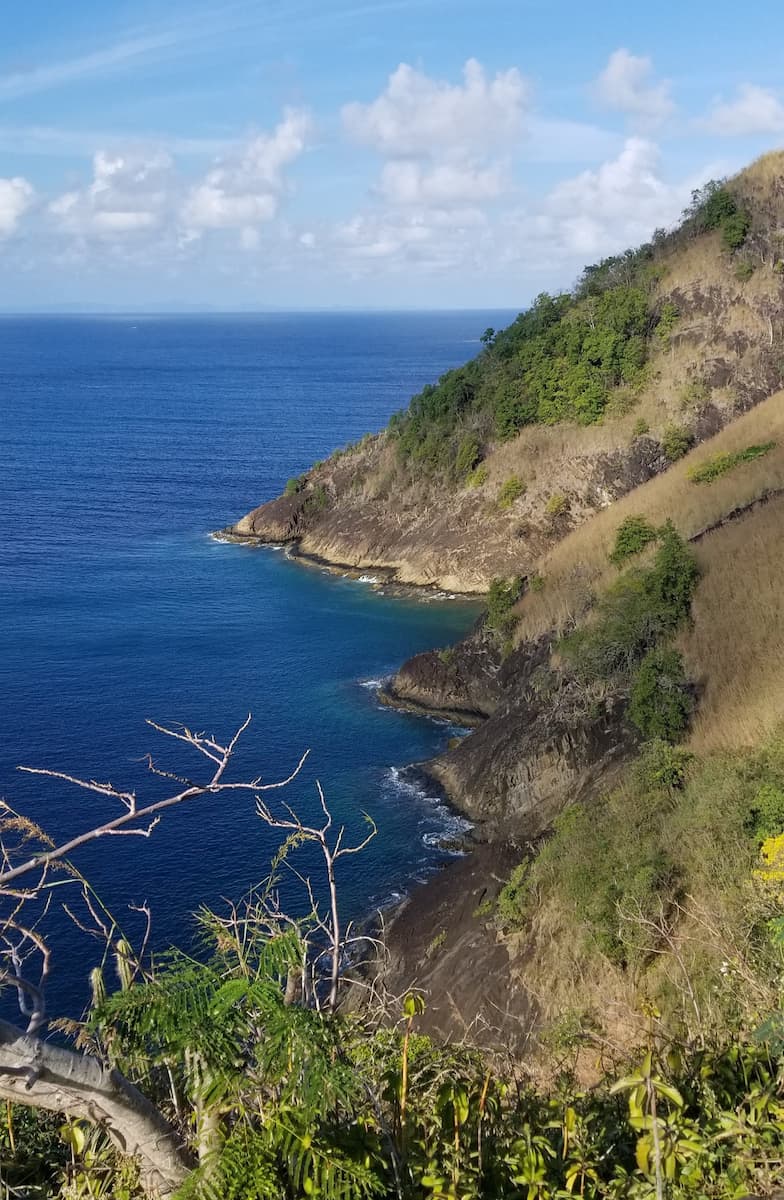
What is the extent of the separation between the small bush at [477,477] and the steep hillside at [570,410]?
0.13 meters

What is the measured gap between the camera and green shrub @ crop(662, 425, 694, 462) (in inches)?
2557

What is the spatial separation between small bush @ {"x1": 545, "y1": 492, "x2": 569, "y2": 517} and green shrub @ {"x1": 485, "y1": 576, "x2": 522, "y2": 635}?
1771cm

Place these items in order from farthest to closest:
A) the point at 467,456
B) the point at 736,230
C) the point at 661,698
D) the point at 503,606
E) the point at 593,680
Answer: the point at 736,230
the point at 467,456
the point at 503,606
the point at 593,680
the point at 661,698

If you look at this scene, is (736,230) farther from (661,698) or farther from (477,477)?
(661,698)

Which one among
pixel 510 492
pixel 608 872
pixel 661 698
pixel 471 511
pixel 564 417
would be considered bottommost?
pixel 608 872

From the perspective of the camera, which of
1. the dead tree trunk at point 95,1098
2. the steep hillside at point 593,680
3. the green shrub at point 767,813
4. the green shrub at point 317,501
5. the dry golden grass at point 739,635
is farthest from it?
the green shrub at point 317,501

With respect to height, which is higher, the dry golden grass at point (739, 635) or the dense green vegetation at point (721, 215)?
the dense green vegetation at point (721, 215)

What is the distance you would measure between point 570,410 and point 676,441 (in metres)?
7.79

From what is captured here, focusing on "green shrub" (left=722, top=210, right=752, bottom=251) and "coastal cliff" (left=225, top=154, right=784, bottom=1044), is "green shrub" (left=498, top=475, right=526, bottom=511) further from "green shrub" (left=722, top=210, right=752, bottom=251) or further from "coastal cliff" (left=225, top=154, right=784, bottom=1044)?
"green shrub" (left=722, top=210, right=752, bottom=251)

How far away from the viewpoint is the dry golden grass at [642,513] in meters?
43.0

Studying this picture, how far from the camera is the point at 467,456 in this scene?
227ft

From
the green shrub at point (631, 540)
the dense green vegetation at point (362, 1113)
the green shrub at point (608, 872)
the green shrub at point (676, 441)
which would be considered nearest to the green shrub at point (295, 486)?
the green shrub at point (676, 441)

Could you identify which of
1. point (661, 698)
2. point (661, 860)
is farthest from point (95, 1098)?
point (661, 698)

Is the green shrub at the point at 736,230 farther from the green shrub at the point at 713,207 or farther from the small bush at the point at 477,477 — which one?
the small bush at the point at 477,477
